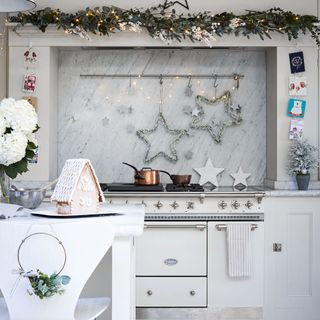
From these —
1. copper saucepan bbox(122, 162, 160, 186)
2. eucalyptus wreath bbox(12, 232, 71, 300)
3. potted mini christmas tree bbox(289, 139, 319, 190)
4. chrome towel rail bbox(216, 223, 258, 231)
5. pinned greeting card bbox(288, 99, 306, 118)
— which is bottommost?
chrome towel rail bbox(216, 223, 258, 231)

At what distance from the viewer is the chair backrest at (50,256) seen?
5.57 ft

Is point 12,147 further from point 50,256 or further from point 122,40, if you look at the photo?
point 122,40

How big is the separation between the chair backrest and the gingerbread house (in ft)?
1.45

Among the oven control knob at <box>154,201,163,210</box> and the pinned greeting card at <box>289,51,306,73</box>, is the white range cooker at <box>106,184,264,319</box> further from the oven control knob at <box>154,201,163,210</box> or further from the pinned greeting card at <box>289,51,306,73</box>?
the pinned greeting card at <box>289,51,306,73</box>

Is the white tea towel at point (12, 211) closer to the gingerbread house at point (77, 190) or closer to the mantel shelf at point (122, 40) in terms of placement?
Answer: the gingerbread house at point (77, 190)

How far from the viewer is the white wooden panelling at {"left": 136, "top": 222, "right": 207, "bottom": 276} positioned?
416 cm

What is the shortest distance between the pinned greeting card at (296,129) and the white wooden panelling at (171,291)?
133 cm

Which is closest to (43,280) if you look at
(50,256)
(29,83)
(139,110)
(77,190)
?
(50,256)

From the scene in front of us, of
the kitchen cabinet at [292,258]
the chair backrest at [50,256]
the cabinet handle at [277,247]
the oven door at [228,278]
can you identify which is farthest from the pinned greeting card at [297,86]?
the chair backrest at [50,256]

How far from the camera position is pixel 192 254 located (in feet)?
13.7

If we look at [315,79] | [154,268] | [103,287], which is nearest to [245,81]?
[315,79]

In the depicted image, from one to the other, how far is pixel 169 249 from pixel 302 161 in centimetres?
124

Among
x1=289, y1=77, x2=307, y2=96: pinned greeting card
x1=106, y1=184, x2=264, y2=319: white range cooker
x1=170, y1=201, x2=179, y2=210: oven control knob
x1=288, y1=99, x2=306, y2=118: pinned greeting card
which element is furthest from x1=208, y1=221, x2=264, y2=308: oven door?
x1=289, y1=77, x2=307, y2=96: pinned greeting card

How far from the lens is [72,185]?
7.09 ft
